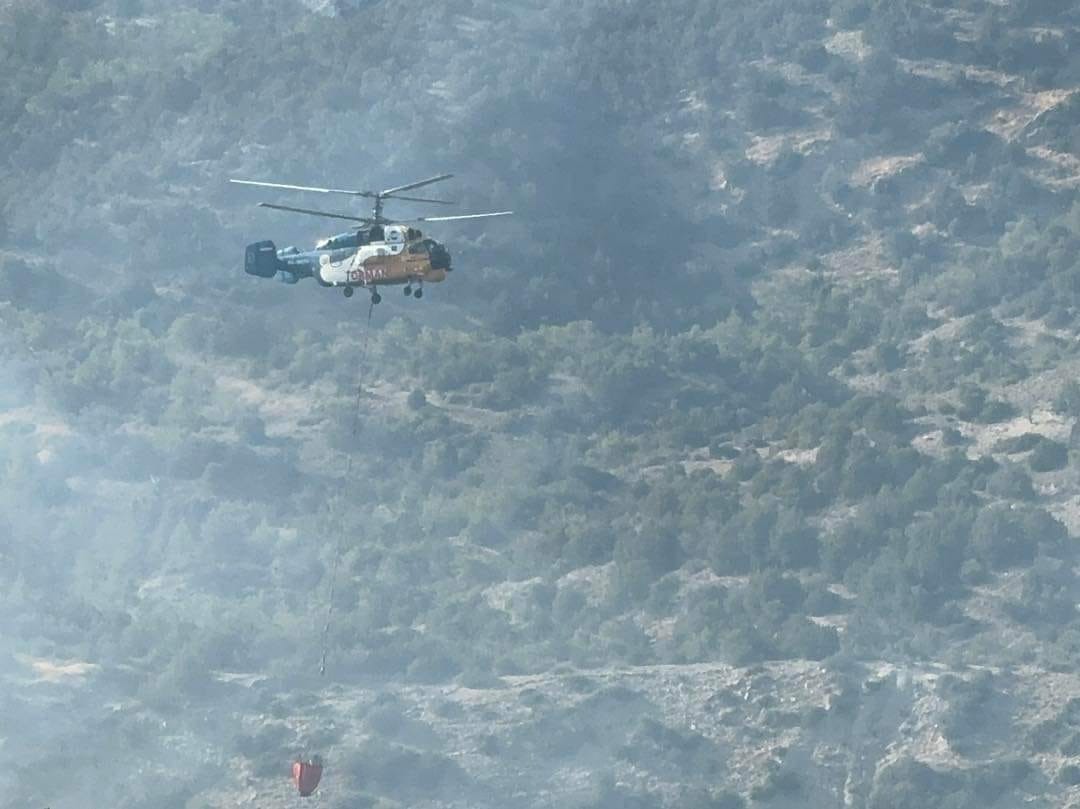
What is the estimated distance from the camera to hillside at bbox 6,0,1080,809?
318ft

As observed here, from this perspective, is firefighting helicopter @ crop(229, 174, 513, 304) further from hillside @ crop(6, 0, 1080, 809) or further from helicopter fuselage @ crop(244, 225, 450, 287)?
hillside @ crop(6, 0, 1080, 809)

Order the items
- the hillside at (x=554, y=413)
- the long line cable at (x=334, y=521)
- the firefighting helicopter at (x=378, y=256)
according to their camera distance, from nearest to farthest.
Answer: the firefighting helicopter at (x=378, y=256) < the hillside at (x=554, y=413) < the long line cable at (x=334, y=521)

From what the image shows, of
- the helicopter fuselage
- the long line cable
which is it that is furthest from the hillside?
the helicopter fuselage

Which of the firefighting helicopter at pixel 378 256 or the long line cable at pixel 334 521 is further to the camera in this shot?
the long line cable at pixel 334 521

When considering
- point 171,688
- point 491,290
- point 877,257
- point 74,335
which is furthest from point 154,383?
point 877,257

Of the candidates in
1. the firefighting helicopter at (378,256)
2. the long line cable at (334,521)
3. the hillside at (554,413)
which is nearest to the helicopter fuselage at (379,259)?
the firefighting helicopter at (378,256)

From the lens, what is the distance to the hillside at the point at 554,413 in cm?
9681

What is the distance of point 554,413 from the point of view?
11844cm

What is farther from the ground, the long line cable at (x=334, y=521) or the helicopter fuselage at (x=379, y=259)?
the helicopter fuselage at (x=379, y=259)

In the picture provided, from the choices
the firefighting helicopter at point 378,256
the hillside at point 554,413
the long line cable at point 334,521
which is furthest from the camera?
the long line cable at point 334,521

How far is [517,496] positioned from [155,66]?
164 ft

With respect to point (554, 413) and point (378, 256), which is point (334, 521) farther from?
point (378, 256)

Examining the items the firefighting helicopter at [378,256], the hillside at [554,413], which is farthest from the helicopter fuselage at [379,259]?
the hillside at [554,413]

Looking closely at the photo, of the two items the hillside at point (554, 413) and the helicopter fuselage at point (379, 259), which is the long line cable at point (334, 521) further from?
the helicopter fuselage at point (379, 259)
